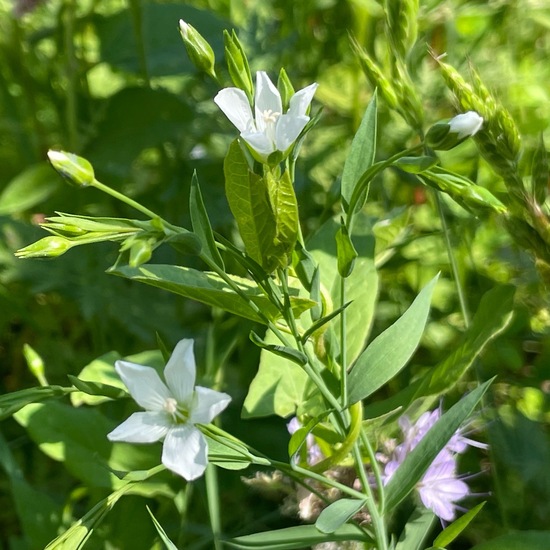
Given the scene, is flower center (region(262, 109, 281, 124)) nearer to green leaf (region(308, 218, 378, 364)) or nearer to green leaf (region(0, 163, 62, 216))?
green leaf (region(308, 218, 378, 364))

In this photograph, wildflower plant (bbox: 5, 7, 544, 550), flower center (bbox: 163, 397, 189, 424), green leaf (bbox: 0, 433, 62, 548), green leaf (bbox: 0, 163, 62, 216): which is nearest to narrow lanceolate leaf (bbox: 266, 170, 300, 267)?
wildflower plant (bbox: 5, 7, 544, 550)

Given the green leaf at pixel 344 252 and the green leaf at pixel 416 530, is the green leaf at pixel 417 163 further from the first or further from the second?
the green leaf at pixel 416 530

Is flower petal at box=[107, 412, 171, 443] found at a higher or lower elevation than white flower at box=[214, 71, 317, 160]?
lower

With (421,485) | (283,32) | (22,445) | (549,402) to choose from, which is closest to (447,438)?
(421,485)

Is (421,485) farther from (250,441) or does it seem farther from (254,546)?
(250,441)

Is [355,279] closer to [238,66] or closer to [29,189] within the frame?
[238,66]
